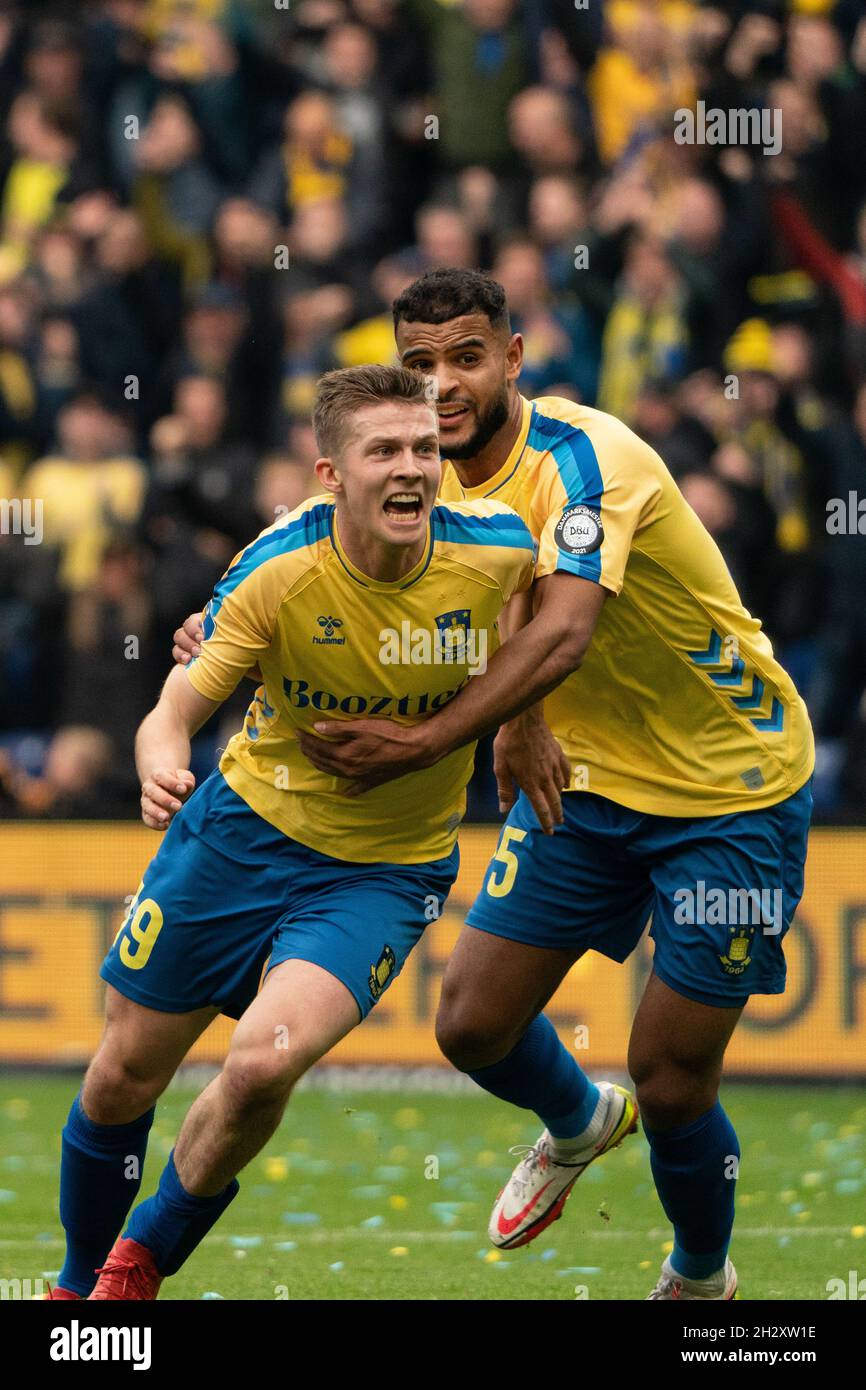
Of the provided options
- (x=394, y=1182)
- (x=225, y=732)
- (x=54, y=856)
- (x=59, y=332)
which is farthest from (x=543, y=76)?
(x=394, y=1182)

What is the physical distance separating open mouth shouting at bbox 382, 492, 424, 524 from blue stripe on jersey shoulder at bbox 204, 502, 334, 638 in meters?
0.25

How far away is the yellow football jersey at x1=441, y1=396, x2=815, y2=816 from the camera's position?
19.4 feet

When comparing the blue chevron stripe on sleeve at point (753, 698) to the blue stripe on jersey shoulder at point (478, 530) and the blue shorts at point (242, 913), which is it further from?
the blue shorts at point (242, 913)

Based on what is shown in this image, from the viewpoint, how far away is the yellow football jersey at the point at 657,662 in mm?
5922

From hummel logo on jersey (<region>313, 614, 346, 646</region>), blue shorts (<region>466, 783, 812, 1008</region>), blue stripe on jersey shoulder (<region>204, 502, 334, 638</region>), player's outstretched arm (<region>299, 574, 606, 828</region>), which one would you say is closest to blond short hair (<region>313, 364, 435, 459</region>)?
blue stripe on jersey shoulder (<region>204, 502, 334, 638</region>)

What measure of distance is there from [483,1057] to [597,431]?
175 centimetres

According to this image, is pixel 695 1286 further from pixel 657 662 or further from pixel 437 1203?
pixel 437 1203

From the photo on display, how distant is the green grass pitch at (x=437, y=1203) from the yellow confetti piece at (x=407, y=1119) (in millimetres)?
17

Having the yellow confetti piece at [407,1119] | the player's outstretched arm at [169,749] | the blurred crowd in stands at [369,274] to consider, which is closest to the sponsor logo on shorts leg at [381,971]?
the player's outstretched arm at [169,749]

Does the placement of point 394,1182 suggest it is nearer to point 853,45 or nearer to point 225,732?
point 225,732

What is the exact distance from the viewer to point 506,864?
251 inches

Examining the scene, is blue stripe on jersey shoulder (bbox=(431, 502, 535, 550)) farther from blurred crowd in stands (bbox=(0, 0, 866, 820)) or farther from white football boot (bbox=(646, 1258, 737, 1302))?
blurred crowd in stands (bbox=(0, 0, 866, 820))

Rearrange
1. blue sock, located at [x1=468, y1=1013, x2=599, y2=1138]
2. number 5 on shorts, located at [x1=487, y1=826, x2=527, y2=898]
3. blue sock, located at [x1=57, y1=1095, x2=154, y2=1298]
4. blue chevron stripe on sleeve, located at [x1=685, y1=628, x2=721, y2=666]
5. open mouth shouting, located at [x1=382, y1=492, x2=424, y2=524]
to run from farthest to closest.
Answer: blue sock, located at [x1=468, y1=1013, x2=599, y2=1138]
number 5 on shorts, located at [x1=487, y1=826, x2=527, y2=898]
blue chevron stripe on sleeve, located at [x1=685, y1=628, x2=721, y2=666]
blue sock, located at [x1=57, y1=1095, x2=154, y2=1298]
open mouth shouting, located at [x1=382, y1=492, x2=424, y2=524]

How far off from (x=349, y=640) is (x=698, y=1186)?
1.81 meters
